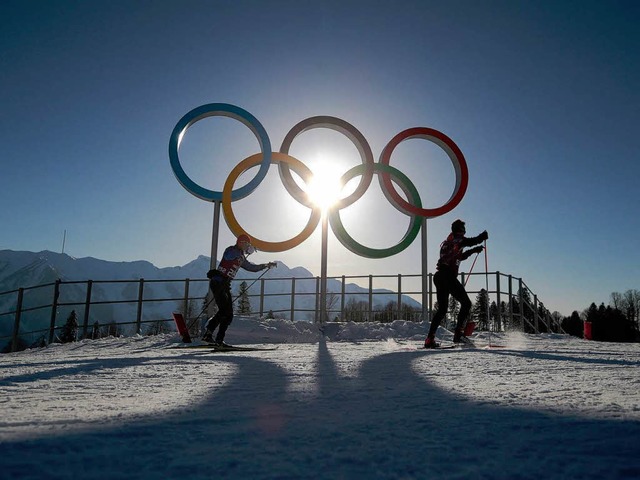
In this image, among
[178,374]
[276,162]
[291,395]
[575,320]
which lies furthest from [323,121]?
[575,320]

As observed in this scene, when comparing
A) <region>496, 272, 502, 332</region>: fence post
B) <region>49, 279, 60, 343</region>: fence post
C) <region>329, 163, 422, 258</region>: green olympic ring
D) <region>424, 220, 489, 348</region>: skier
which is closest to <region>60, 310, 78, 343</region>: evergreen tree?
<region>49, 279, 60, 343</region>: fence post

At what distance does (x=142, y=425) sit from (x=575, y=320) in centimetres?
5389

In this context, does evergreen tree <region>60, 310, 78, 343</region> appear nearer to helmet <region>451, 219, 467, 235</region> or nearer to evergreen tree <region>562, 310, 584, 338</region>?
helmet <region>451, 219, 467, 235</region>

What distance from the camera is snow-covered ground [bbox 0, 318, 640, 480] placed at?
1.18 metres

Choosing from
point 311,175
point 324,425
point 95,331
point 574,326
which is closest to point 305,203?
point 311,175

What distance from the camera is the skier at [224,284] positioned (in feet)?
22.4

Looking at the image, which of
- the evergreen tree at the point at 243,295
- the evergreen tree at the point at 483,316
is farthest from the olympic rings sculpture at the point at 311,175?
the evergreen tree at the point at 483,316

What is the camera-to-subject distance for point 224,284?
6.91 m

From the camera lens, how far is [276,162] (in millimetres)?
10352

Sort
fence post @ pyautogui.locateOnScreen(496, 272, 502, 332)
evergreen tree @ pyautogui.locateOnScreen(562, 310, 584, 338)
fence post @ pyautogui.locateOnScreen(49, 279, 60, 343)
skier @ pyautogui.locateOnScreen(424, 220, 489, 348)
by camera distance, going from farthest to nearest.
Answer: evergreen tree @ pyautogui.locateOnScreen(562, 310, 584, 338)
fence post @ pyautogui.locateOnScreen(496, 272, 502, 332)
fence post @ pyautogui.locateOnScreen(49, 279, 60, 343)
skier @ pyautogui.locateOnScreen(424, 220, 489, 348)

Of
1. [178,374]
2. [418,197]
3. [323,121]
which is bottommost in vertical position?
[178,374]

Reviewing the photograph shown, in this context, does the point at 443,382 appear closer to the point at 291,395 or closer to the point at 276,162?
the point at 291,395

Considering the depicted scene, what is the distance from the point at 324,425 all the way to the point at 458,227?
18.1ft

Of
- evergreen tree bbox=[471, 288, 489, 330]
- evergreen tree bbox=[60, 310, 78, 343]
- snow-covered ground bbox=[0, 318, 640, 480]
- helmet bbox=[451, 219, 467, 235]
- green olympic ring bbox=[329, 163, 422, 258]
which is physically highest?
green olympic ring bbox=[329, 163, 422, 258]
